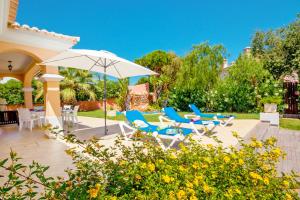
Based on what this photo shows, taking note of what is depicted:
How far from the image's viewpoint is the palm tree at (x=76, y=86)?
20892mm

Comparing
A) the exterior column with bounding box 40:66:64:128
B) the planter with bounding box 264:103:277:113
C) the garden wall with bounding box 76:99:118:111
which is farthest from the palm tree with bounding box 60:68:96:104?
the planter with bounding box 264:103:277:113

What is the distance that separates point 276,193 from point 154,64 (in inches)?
1030

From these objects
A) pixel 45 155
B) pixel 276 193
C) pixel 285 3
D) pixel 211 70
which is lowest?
pixel 45 155

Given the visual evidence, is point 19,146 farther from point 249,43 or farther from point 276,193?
point 249,43

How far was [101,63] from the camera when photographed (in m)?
8.58

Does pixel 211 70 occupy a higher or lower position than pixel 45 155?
higher

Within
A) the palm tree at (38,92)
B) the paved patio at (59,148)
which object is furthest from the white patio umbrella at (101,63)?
the palm tree at (38,92)

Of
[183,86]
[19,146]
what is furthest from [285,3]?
[19,146]

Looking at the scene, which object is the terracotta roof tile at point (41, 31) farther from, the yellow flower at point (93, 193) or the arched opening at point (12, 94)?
the arched opening at point (12, 94)

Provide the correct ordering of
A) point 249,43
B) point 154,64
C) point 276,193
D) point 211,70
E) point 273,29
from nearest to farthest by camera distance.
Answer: point 276,193 → point 211,70 → point 273,29 → point 249,43 → point 154,64

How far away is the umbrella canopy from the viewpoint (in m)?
6.89

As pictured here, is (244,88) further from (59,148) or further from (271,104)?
(59,148)

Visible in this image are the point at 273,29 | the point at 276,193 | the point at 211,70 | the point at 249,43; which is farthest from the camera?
the point at 249,43

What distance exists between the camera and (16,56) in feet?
33.8
